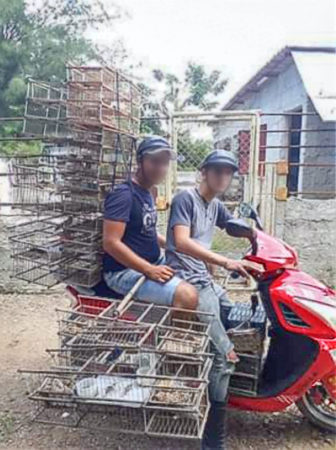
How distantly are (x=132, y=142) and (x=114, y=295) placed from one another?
38.1 inches

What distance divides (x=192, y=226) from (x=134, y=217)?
0.31 metres

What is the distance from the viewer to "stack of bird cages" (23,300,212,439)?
1993 mm

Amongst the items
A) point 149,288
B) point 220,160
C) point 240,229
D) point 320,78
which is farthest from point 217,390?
point 320,78

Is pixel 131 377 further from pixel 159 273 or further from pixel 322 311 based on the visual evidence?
pixel 322 311

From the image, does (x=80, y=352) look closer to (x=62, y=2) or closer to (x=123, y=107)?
(x=123, y=107)

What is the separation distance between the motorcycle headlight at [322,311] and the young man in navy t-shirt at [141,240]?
523 millimetres

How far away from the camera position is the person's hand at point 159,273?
100 inches

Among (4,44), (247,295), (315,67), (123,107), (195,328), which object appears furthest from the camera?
(4,44)

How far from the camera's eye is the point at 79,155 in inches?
117

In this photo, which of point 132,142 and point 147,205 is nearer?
point 147,205

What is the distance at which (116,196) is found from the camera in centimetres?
→ 265

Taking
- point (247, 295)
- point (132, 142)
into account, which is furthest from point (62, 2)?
point (132, 142)

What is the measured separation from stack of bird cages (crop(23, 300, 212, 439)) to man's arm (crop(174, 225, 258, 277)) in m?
0.38

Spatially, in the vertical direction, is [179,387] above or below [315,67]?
below
